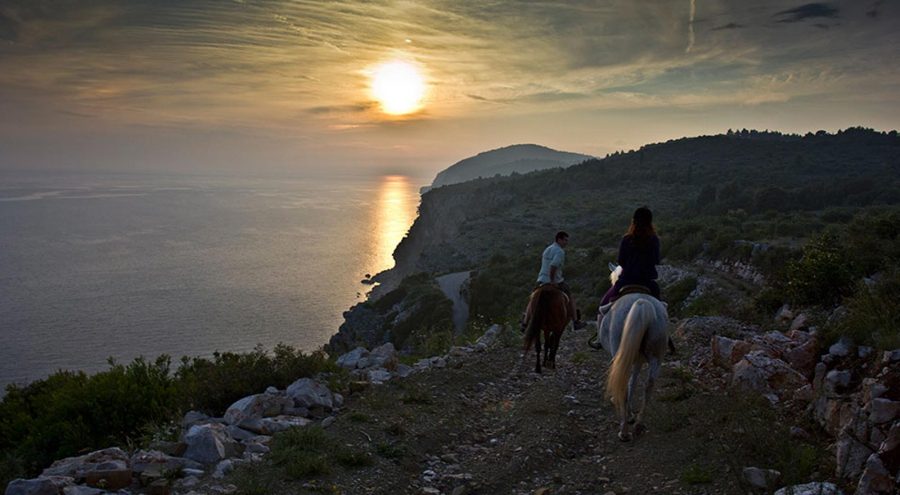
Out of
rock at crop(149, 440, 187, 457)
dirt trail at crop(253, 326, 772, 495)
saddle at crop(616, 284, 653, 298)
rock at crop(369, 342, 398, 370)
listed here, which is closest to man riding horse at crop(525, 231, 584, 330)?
dirt trail at crop(253, 326, 772, 495)

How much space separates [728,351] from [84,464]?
942 cm

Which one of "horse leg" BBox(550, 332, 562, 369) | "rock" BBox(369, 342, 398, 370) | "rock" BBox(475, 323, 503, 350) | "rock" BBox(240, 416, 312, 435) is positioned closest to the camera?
"rock" BBox(240, 416, 312, 435)

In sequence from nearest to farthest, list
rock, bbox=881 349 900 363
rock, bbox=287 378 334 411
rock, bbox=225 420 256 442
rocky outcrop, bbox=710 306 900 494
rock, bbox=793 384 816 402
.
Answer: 1. rocky outcrop, bbox=710 306 900 494
2. rock, bbox=881 349 900 363
3. rock, bbox=793 384 816 402
4. rock, bbox=225 420 256 442
5. rock, bbox=287 378 334 411

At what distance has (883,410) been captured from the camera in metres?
4.92

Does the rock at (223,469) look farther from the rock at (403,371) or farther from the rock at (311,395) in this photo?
the rock at (403,371)

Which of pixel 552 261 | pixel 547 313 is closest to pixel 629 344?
pixel 547 313

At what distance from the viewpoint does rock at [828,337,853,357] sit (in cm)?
675

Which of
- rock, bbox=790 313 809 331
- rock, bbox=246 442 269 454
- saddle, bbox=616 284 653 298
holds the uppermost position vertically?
saddle, bbox=616 284 653 298

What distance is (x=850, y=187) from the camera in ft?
165

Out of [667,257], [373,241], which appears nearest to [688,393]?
[667,257]

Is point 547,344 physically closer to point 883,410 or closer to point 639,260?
point 639,260

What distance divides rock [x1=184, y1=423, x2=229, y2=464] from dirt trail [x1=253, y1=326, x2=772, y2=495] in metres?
1.34

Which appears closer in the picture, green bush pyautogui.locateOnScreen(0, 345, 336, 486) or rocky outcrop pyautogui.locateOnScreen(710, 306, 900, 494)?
rocky outcrop pyautogui.locateOnScreen(710, 306, 900, 494)

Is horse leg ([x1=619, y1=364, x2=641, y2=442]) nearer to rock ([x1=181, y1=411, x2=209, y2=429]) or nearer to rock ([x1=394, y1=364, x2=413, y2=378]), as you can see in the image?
rock ([x1=394, y1=364, x2=413, y2=378])
